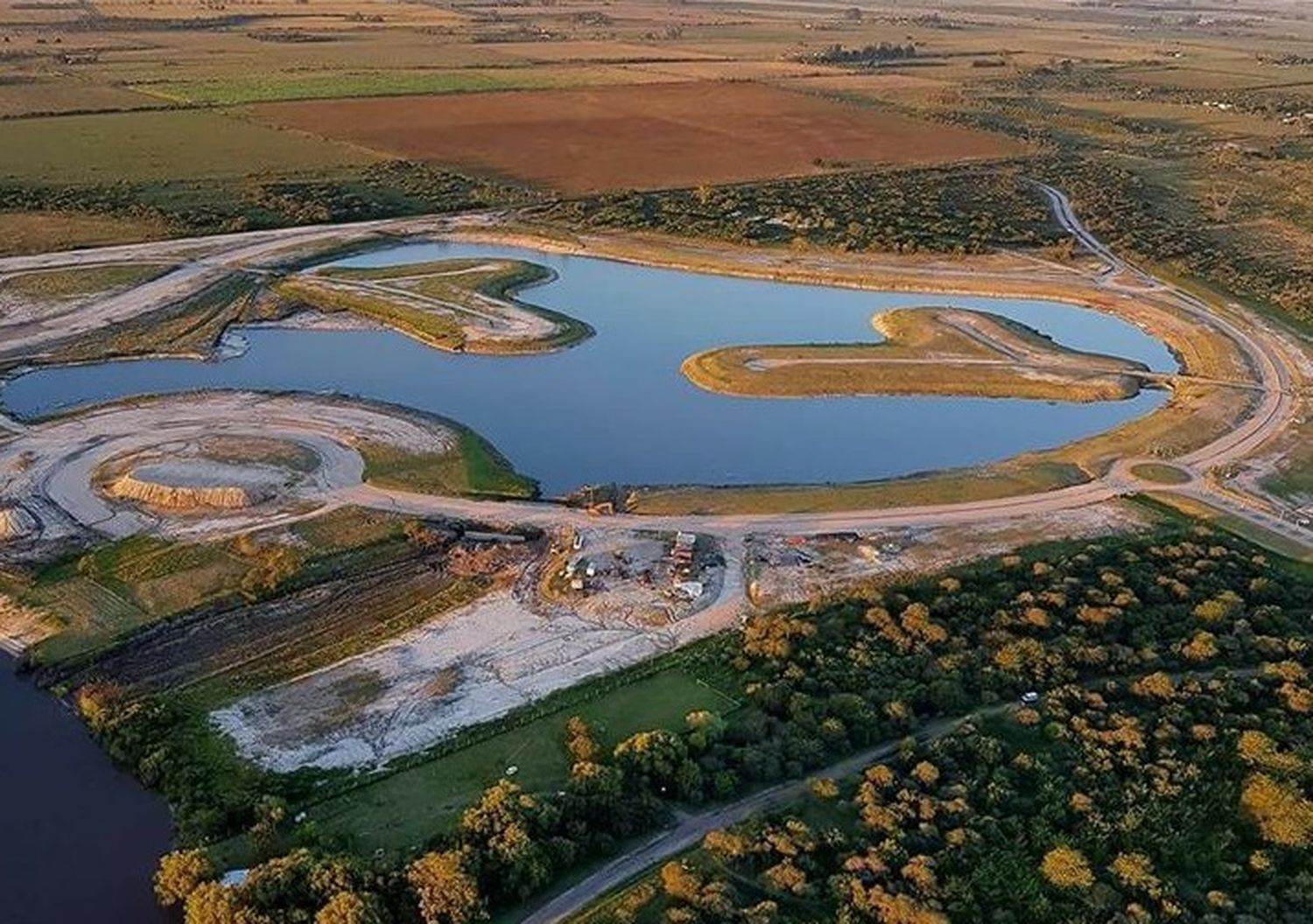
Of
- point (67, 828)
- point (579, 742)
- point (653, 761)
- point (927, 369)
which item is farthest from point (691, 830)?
point (927, 369)

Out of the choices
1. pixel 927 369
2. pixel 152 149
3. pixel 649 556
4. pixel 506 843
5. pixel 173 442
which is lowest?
pixel 506 843

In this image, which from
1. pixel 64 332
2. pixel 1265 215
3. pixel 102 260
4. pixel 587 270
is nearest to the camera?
pixel 64 332

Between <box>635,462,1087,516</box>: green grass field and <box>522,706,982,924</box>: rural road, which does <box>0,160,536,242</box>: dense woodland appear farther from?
<box>522,706,982,924</box>: rural road

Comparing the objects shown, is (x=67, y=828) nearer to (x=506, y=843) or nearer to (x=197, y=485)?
(x=506, y=843)

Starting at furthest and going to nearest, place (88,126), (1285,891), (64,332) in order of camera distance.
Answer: (88,126)
(64,332)
(1285,891)

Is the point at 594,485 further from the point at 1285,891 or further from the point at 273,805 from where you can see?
the point at 1285,891

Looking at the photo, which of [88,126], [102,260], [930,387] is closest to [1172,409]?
[930,387]

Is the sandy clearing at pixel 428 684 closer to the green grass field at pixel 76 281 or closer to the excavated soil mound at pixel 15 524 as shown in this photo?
the excavated soil mound at pixel 15 524

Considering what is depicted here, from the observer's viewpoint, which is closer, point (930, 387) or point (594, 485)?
point (594, 485)
